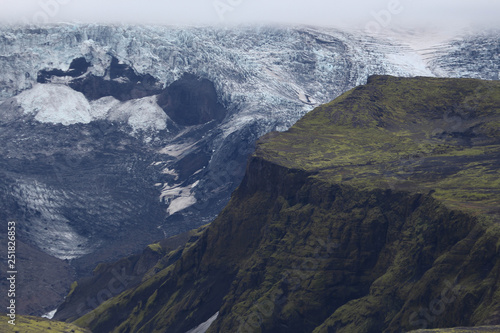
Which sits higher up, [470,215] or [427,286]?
[470,215]

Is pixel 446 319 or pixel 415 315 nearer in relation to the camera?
pixel 446 319

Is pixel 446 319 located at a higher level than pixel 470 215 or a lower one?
lower

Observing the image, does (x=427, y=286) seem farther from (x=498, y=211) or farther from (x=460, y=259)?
(x=498, y=211)

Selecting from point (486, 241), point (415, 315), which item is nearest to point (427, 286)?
point (415, 315)

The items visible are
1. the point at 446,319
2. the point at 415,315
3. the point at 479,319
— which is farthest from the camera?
the point at 415,315

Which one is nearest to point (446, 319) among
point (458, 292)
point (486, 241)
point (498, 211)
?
point (458, 292)

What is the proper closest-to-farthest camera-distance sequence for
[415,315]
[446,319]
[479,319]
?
[479,319], [446,319], [415,315]

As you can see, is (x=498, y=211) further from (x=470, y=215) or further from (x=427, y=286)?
(x=427, y=286)

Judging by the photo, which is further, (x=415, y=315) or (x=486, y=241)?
(x=415, y=315)
